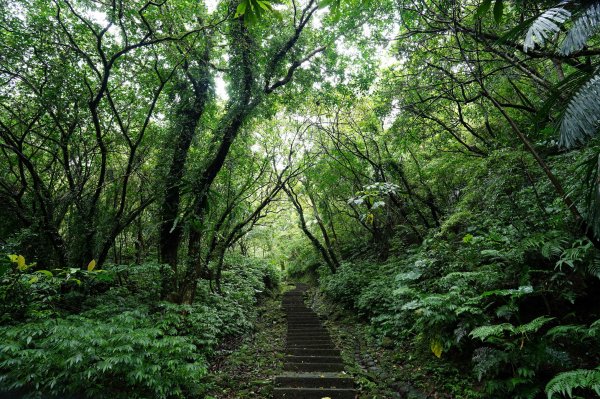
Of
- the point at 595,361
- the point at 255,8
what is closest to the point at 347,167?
the point at 595,361

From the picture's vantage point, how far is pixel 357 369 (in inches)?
217

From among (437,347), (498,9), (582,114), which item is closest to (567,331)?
(437,347)

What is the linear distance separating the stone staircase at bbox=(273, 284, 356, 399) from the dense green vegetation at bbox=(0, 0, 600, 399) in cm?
38

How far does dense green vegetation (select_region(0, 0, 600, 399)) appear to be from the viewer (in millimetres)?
3352

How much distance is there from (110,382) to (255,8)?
4353 mm

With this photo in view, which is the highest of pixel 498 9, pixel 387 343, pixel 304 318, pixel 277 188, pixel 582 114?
pixel 277 188

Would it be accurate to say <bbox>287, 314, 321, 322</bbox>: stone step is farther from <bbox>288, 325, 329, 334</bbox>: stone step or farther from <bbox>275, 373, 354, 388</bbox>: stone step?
<bbox>275, 373, 354, 388</bbox>: stone step

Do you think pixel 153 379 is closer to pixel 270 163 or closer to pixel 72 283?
pixel 72 283

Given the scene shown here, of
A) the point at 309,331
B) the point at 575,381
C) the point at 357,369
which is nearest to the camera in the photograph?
the point at 575,381

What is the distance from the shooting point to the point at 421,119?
8.44 meters

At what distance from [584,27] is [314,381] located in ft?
18.2

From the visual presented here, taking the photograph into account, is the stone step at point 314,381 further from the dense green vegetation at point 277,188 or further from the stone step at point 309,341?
the stone step at point 309,341

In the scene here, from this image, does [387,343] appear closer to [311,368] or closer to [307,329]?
[311,368]

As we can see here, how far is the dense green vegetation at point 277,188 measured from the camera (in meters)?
3.35
